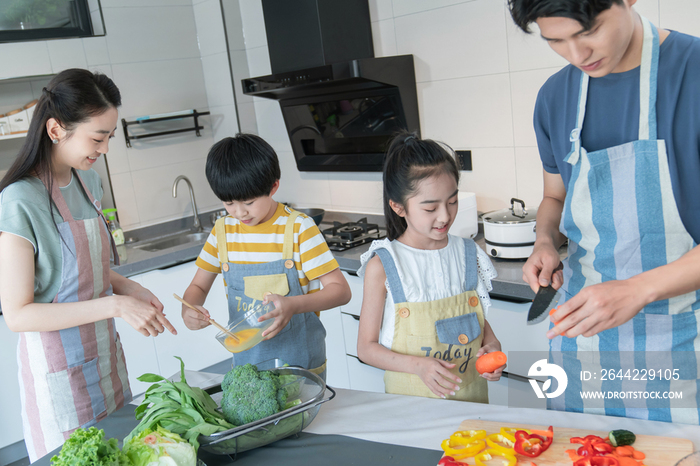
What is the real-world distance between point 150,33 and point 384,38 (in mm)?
1402

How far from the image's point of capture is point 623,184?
991 millimetres

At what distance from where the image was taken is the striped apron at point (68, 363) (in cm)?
128

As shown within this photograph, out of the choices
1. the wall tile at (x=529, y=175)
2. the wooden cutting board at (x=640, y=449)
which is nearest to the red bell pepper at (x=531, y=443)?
the wooden cutting board at (x=640, y=449)

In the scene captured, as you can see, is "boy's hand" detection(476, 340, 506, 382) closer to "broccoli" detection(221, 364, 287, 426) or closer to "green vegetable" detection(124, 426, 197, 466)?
"broccoli" detection(221, 364, 287, 426)

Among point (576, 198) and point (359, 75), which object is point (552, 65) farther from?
point (576, 198)

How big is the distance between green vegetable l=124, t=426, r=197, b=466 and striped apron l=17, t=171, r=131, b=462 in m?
0.54

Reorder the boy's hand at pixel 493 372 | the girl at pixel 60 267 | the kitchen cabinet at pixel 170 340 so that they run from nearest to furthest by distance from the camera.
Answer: the boy's hand at pixel 493 372
the girl at pixel 60 267
the kitchen cabinet at pixel 170 340

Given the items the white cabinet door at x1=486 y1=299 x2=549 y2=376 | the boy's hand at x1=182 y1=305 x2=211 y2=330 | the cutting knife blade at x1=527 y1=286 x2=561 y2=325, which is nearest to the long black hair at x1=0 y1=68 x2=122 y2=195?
the boy's hand at x1=182 y1=305 x2=211 y2=330

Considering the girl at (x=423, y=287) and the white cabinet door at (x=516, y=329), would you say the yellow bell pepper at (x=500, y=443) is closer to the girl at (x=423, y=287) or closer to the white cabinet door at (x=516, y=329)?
the girl at (x=423, y=287)

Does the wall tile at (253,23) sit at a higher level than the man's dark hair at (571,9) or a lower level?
higher

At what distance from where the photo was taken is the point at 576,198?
104 centimetres

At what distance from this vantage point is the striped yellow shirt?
4.72ft

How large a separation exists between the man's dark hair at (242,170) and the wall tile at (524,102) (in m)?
1.10

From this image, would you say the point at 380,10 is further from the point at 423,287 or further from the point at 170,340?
the point at 170,340
